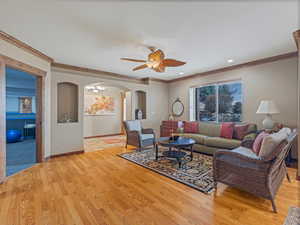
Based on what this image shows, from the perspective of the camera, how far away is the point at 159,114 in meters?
6.65

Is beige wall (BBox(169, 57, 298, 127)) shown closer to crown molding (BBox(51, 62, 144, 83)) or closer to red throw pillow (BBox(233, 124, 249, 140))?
red throw pillow (BBox(233, 124, 249, 140))

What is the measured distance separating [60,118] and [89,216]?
3.63 m

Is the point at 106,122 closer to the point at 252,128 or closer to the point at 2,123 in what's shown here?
the point at 2,123

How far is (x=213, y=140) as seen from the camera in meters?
3.98

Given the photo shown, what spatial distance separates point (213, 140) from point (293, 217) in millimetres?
2275

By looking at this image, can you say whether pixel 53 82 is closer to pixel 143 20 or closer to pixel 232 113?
pixel 143 20

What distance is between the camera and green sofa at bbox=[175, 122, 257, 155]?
3.66 meters

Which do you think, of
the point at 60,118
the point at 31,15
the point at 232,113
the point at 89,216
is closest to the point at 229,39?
the point at 232,113

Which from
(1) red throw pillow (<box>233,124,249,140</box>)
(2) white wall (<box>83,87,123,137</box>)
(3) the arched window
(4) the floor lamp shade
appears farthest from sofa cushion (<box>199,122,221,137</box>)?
(2) white wall (<box>83,87,123,137</box>)

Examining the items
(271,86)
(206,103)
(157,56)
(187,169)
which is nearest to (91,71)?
(157,56)

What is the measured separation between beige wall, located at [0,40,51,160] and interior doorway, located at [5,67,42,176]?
153 millimetres

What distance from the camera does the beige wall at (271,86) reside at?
3.57 meters

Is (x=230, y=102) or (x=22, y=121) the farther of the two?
(x=22, y=121)

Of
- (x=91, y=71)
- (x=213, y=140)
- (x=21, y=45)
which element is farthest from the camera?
(x=91, y=71)
